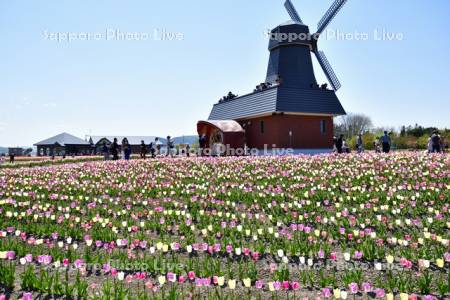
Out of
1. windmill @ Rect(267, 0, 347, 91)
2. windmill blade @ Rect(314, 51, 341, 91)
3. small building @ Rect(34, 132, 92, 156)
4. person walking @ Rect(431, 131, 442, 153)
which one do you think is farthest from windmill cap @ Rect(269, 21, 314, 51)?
small building @ Rect(34, 132, 92, 156)

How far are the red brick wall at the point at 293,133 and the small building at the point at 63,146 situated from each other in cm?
5605

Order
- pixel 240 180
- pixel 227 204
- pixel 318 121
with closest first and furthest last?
A: pixel 227 204, pixel 240 180, pixel 318 121

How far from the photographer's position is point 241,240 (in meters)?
6.21

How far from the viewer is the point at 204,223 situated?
288 inches

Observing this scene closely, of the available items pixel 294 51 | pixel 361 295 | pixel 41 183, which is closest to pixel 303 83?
pixel 294 51

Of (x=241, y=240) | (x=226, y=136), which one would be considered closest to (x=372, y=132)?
(x=226, y=136)

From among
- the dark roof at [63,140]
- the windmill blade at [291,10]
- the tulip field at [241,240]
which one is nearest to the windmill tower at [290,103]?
the windmill blade at [291,10]

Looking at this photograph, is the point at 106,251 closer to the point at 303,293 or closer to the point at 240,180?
A: the point at 303,293

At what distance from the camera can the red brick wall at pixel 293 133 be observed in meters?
33.6

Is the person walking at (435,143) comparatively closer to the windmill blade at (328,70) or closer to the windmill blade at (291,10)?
the windmill blade at (328,70)

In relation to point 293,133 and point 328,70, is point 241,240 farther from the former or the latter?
point 328,70

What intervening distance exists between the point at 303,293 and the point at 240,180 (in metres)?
8.69

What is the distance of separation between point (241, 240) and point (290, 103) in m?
28.4

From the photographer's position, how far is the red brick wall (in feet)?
110
